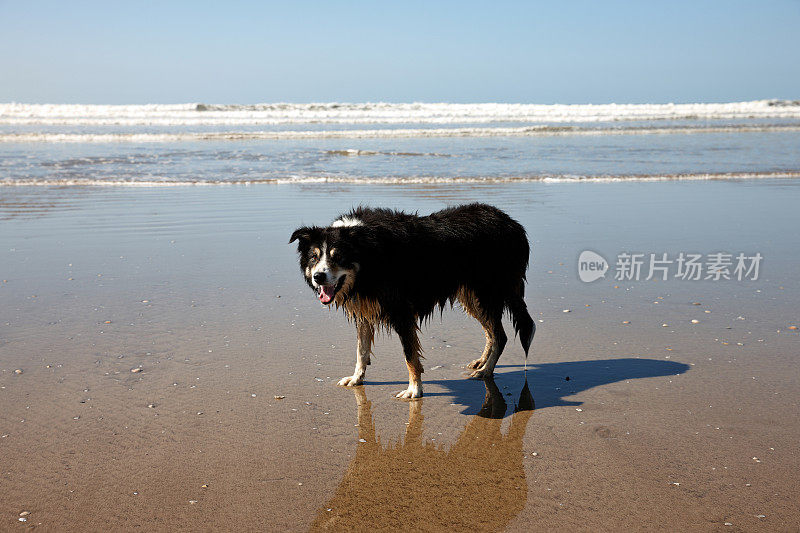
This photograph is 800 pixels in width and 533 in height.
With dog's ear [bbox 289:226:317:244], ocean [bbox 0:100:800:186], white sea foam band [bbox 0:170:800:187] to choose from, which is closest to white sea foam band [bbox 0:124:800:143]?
ocean [bbox 0:100:800:186]

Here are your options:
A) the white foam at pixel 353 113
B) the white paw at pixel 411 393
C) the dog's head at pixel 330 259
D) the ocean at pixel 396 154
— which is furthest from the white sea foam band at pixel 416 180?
the white foam at pixel 353 113

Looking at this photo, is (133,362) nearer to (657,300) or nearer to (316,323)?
(316,323)

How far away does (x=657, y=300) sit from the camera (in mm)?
6895

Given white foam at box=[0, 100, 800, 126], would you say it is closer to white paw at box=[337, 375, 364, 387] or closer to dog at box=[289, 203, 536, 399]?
dog at box=[289, 203, 536, 399]

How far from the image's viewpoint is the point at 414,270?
4.78 meters

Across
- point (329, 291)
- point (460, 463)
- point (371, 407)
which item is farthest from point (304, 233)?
point (460, 463)

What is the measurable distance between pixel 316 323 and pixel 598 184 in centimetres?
1072

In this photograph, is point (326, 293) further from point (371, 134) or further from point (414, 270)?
point (371, 134)

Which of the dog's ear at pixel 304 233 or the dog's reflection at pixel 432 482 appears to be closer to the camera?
the dog's reflection at pixel 432 482

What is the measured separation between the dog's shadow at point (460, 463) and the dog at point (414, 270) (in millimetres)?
333

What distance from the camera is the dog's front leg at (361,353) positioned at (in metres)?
4.97

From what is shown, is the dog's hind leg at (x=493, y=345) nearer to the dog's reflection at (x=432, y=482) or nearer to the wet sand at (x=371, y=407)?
the wet sand at (x=371, y=407)

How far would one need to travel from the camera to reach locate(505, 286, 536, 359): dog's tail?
5.28 metres

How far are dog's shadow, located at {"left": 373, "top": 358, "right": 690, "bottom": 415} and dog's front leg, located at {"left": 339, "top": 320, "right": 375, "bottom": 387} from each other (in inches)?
6.4
